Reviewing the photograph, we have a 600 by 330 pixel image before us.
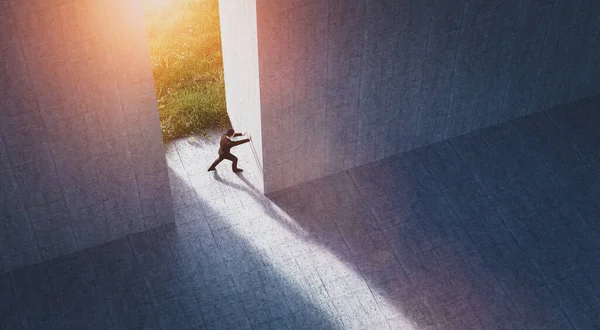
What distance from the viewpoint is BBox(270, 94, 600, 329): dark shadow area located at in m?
8.13

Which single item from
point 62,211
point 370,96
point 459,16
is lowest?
point 62,211

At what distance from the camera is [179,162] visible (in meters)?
9.59

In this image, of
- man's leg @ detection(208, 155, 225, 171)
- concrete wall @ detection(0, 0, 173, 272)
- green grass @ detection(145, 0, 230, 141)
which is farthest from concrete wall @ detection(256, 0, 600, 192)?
green grass @ detection(145, 0, 230, 141)

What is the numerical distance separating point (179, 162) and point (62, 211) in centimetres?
195

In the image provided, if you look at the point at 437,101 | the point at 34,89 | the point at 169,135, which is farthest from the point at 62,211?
the point at 437,101

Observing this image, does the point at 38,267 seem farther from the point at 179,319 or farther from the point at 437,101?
the point at 437,101

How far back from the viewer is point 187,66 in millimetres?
11336

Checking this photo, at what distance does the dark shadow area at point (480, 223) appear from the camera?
26.7 ft

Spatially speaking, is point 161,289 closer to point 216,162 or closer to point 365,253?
point 216,162

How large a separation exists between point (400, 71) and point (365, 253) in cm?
219

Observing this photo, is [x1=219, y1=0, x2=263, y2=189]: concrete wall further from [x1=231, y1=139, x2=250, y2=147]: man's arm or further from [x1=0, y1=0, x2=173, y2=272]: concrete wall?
[x1=0, y1=0, x2=173, y2=272]: concrete wall

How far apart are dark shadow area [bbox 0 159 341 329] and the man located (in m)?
1.03

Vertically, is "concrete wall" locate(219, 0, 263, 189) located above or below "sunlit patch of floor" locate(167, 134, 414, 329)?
above

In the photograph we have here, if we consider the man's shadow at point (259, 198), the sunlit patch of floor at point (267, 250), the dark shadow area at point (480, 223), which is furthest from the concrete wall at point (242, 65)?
the dark shadow area at point (480, 223)
